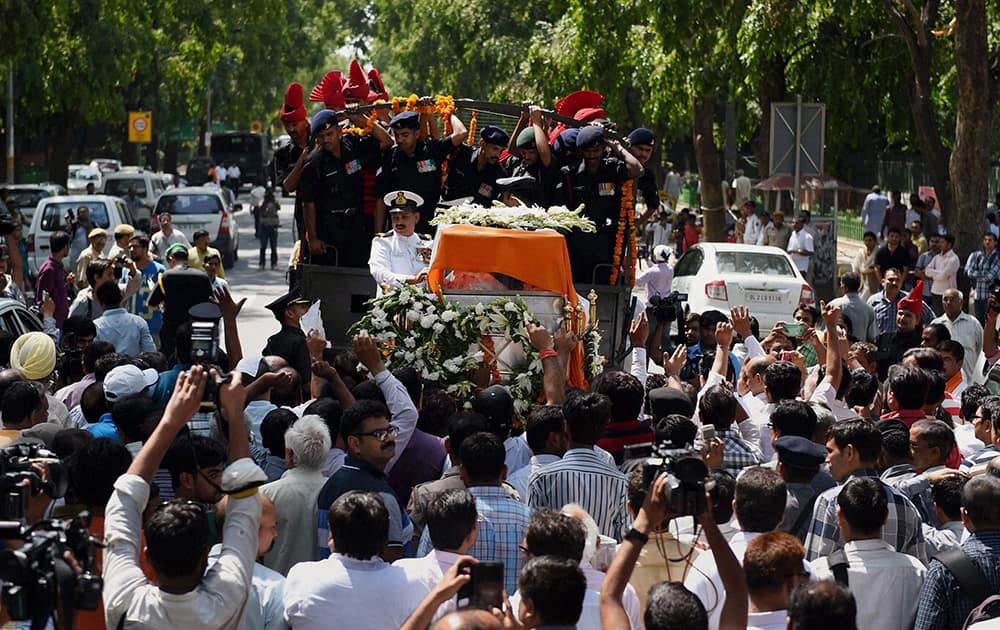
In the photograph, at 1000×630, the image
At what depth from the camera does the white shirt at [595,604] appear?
5023 mm

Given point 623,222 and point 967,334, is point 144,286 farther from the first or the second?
point 967,334

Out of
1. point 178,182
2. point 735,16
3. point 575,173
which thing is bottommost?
point 178,182

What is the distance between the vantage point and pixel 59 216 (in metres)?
25.4

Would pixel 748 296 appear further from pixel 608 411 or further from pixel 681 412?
pixel 608 411

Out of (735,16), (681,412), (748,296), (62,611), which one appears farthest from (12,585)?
(735,16)

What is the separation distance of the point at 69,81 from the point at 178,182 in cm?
1209

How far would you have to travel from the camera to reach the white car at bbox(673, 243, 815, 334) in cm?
2025

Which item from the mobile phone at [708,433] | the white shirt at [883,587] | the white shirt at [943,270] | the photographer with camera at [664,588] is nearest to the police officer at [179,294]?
the mobile phone at [708,433]

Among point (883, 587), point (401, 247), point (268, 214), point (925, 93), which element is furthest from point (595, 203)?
point (268, 214)

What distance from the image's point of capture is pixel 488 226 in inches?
410

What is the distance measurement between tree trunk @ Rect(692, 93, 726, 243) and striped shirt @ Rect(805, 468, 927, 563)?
22582 millimetres

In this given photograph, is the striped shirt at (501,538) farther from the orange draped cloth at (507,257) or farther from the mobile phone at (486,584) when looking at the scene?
the orange draped cloth at (507,257)

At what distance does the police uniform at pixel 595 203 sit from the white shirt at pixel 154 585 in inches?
291

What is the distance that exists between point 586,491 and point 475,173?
652 cm
